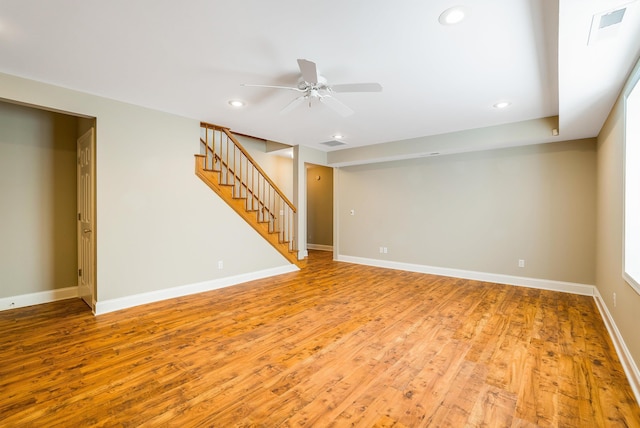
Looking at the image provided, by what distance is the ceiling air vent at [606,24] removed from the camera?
1.60 m

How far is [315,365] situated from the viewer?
226 cm

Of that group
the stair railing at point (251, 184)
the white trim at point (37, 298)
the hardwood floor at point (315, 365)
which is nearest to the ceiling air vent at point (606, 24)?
the hardwood floor at point (315, 365)

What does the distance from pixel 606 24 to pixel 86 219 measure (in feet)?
17.7

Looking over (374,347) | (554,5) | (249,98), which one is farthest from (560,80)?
(249,98)

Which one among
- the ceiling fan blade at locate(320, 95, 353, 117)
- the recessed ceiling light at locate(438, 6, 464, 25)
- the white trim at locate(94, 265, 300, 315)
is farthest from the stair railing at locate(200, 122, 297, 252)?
the recessed ceiling light at locate(438, 6, 464, 25)

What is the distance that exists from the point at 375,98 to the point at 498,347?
2.91m

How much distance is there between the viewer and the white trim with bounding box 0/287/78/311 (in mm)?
3482

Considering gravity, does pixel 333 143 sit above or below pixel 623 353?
above

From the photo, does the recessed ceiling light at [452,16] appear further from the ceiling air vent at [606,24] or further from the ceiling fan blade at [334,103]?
the ceiling fan blade at [334,103]

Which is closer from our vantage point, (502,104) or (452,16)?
(452,16)

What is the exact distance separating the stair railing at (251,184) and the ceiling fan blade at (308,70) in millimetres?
2583

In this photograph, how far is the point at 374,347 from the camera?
2.57m

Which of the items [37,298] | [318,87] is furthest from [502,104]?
[37,298]

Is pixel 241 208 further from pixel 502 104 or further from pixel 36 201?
pixel 502 104
